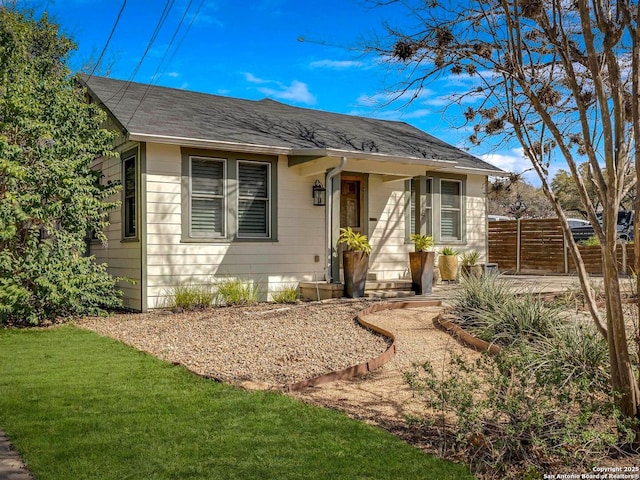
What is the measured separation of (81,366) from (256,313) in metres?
3.45

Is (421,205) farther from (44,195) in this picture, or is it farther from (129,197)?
(44,195)

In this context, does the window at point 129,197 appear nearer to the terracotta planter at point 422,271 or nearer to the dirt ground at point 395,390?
the terracotta planter at point 422,271

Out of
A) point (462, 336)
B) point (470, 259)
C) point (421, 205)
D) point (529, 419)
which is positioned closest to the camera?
point (529, 419)

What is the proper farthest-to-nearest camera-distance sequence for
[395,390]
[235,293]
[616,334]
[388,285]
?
[388,285], [235,293], [395,390], [616,334]

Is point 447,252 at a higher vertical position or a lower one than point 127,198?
lower

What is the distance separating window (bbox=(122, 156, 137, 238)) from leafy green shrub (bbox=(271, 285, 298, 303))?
2825 millimetres

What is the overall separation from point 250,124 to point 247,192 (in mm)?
1701

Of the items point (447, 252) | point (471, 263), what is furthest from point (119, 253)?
point (471, 263)

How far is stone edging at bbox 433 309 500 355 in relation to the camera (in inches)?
241

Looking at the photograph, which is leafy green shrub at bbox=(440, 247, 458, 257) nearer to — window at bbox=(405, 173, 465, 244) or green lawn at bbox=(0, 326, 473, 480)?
window at bbox=(405, 173, 465, 244)

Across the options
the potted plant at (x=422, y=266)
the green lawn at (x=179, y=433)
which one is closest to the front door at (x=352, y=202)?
the potted plant at (x=422, y=266)

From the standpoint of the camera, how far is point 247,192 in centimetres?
1063

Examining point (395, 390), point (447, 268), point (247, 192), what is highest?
point (247, 192)

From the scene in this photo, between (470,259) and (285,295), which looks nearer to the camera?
(285,295)
